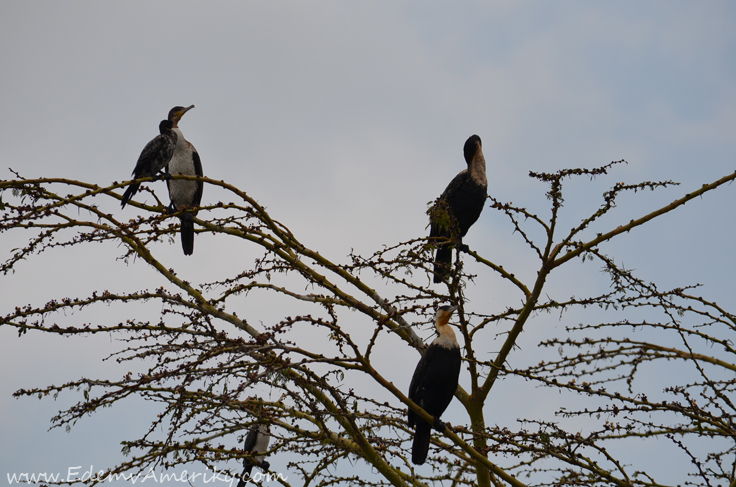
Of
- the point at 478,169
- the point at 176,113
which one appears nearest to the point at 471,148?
the point at 478,169

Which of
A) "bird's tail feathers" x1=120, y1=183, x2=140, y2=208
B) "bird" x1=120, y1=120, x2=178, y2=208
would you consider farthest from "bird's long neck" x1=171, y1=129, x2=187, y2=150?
"bird's tail feathers" x1=120, y1=183, x2=140, y2=208

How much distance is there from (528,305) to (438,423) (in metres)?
0.89

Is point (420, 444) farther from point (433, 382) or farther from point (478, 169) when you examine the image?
point (478, 169)

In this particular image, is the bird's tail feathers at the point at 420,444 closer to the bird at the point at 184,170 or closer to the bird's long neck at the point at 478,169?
the bird's long neck at the point at 478,169

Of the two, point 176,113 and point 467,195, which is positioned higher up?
point 176,113

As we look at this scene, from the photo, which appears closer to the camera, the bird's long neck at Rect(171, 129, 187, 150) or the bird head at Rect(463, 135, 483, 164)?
the bird head at Rect(463, 135, 483, 164)

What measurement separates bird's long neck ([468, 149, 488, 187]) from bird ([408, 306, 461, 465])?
2108mm

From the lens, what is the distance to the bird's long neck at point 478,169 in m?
5.94

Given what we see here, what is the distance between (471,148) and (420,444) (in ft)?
9.90

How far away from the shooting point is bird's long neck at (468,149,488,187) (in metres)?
5.94

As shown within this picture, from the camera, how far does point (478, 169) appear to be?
238 inches

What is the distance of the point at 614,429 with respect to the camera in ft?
10.5

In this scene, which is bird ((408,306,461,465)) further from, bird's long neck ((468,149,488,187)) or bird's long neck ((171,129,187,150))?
bird's long neck ((171,129,187,150))

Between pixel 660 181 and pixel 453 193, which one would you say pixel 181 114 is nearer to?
pixel 453 193
